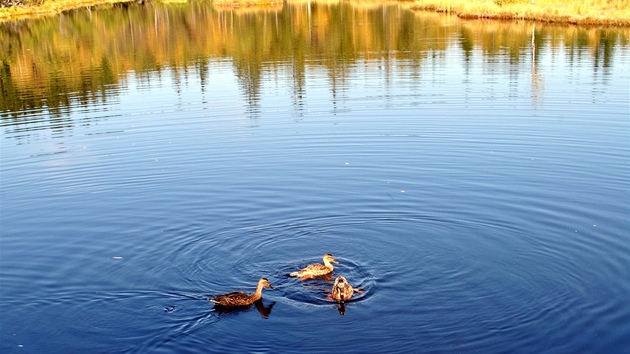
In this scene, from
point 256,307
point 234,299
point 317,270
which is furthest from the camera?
point 317,270

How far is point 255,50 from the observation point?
58438 mm

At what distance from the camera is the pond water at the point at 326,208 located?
13.0 meters

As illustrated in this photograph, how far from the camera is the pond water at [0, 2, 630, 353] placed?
1305cm

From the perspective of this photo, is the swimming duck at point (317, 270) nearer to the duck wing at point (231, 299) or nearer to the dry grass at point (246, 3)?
the duck wing at point (231, 299)

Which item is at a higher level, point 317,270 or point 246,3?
point 246,3

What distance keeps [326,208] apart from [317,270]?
458 cm

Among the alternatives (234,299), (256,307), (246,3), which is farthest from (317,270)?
(246,3)

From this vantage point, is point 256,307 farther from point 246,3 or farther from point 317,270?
point 246,3

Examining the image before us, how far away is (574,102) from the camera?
102 feet

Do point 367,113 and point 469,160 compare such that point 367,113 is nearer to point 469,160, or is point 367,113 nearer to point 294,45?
point 469,160

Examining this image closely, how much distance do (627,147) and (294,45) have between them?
41.9 meters

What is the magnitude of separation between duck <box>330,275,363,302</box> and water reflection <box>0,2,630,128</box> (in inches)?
701

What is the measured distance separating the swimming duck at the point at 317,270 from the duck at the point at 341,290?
0.76 m

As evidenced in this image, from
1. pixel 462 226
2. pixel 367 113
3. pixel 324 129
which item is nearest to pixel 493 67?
pixel 367 113
